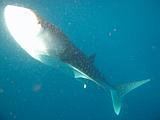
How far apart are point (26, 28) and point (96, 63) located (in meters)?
6.30

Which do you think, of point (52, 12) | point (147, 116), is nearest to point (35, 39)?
point (52, 12)

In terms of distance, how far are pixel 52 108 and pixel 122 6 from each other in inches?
175

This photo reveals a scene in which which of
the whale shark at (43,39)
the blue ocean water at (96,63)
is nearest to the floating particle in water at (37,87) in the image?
the blue ocean water at (96,63)

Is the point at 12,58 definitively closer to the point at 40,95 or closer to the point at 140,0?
the point at 40,95

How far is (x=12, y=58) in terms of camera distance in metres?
11.3

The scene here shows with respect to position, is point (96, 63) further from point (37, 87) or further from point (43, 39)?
point (43, 39)

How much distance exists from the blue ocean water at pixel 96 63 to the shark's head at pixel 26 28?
5.62 m

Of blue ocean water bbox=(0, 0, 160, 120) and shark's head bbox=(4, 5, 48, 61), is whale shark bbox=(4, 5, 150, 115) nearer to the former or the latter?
shark's head bbox=(4, 5, 48, 61)

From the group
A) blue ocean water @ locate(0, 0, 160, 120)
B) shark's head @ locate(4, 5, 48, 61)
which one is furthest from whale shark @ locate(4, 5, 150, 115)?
blue ocean water @ locate(0, 0, 160, 120)

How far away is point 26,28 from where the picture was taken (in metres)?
5.13

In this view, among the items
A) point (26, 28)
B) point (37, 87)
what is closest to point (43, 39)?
point (26, 28)

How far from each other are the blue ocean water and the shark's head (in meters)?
5.62

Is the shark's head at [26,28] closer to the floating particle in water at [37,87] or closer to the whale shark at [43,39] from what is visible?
the whale shark at [43,39]

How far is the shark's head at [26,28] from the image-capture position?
5.08 m
